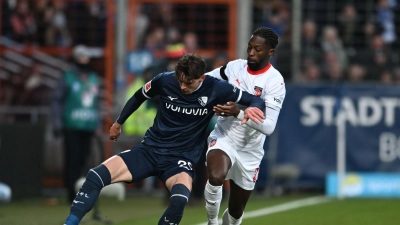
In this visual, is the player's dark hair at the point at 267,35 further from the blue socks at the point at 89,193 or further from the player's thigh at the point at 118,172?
the blue socks at the point at 89,193

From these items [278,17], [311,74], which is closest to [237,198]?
[311,74]

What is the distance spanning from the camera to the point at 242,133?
927 cm

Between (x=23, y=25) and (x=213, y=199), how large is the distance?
31.7 feet

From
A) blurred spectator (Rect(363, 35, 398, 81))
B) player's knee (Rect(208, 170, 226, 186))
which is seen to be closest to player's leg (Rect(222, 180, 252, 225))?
player's knee (Rect(208, 170, 226, 186))

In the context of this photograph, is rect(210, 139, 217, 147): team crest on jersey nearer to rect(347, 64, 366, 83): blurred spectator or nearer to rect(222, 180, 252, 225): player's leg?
rect(222, 180, 252, 225): player's leg

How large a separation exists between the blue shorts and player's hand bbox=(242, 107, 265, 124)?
2.44 feet

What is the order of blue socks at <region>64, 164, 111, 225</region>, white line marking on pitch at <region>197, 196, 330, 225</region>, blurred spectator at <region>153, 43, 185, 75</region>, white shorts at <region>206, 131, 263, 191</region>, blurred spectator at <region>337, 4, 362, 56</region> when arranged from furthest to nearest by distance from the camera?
blurred spectator at <region>337, 4, 362, 56</region> → blurred spectator at <region>153, 43, 185, 75</region> → white line marking on pitch at <region>197, 196, 330, 225</region> → white shorts at <region>206, 131, 263, 191</region> → blue socks at <region>64, 164, 111, 225</region>

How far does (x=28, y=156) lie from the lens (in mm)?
14602

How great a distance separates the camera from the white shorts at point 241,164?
9227mm

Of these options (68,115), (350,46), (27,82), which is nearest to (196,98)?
(68,115)

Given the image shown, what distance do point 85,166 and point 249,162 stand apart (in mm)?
6249

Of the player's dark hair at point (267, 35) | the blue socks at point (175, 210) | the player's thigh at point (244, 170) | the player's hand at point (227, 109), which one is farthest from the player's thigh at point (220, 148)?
the player's dark hair at point (267, 35)

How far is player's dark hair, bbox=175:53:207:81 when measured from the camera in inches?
329

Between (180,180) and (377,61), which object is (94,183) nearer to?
(180,180)
